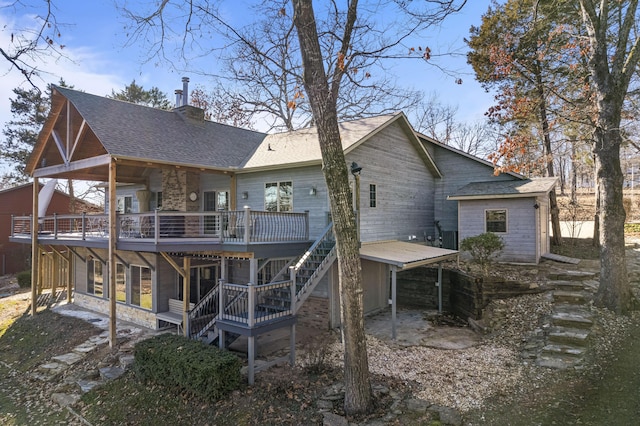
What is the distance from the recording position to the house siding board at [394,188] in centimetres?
1276

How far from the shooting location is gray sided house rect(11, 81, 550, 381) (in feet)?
34.0

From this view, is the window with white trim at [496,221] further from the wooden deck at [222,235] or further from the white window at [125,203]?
the white window at [125,203]

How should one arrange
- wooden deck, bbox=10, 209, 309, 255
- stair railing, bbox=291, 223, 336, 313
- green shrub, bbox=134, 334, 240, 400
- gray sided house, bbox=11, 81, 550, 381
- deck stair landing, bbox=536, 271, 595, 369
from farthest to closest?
gray sided house, bbox=11, 81, 550, 381, wooden deck, bbox=10, 209, 309, 255, stair railing, bbox=291, 223, 336, 313, deck stair landing, bbox=536, 271, 595, 369, green shrub, bbox=134, 334, 240, 400

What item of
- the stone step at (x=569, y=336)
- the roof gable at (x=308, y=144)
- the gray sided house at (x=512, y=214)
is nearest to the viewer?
the stone step at (x=569, y=336)

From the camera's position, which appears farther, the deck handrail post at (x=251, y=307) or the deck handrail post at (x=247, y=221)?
the deck handrail post at (x=247, y=221)

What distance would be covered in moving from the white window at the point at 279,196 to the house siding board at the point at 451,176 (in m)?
8.18

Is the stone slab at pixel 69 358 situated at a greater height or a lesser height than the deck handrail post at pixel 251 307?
lesser

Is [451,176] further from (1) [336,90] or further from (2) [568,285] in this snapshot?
(1) [336,90]

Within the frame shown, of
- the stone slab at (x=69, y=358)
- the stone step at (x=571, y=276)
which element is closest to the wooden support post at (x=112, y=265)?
the stone slab at (x=69, y=358)

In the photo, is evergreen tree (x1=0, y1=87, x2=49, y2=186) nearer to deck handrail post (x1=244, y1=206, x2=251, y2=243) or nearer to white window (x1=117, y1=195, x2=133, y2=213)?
white window (x1=117, y1=195, x2=133, y2=213)

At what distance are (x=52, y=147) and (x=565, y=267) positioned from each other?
65.5 feet

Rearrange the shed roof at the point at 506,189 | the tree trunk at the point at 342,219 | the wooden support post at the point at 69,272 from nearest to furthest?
the tree trunk at the point at 342,219
the shed roof at the point at 506,189
the wooden support post at the point at 69,272

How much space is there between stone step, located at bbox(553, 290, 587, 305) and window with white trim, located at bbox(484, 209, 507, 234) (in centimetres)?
436

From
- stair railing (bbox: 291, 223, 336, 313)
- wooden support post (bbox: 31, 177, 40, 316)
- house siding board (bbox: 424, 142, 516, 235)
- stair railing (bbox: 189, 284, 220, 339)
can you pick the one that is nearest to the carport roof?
stair railing (bbox: 291, 223, 336, 313)
